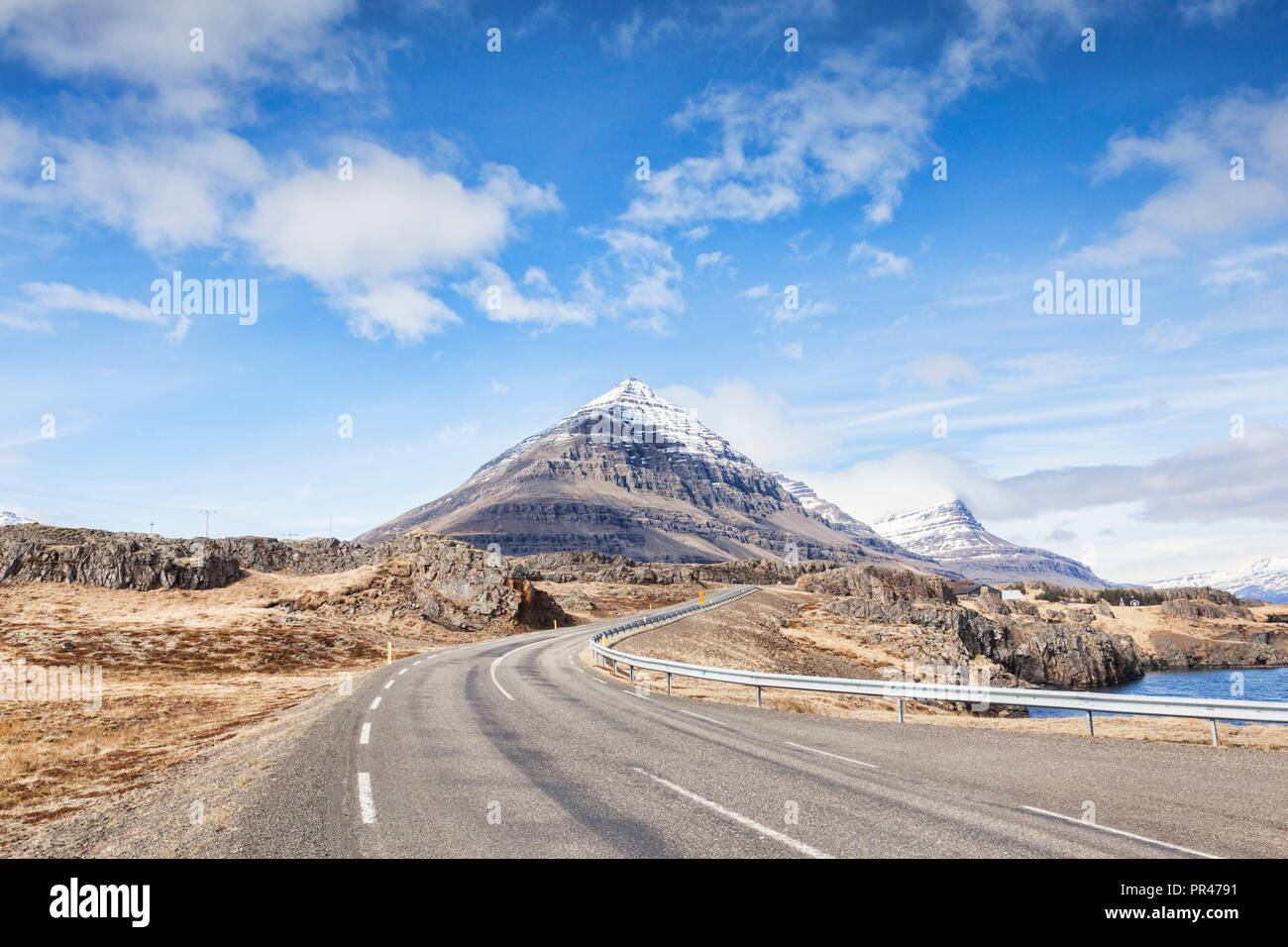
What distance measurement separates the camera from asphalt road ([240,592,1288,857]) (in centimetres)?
713

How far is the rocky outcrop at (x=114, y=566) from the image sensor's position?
49688mm

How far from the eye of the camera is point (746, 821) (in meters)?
7.81

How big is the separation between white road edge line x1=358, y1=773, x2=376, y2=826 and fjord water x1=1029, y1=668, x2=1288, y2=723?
74183mm

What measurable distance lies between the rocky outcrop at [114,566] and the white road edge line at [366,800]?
53380 millimetres

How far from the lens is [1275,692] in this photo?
231 ft

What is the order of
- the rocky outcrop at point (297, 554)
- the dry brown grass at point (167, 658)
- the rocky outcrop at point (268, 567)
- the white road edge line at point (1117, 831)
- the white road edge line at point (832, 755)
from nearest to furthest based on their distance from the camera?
the white road edge line at point (1117, 831) → the white road edge line at point (832, 755) → the dry brown grass at point (167, 658) → the rocky outcrop at point (268, 567) → the rocky outcrop at point (297, 554)

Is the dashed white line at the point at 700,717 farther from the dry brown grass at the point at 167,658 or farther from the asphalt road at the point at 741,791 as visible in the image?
the dry brown grass at the point at 167,658

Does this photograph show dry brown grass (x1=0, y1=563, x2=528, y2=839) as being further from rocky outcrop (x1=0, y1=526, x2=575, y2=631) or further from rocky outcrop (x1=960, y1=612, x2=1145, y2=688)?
rocky outcrop (x1=960, y1=612, x2=1145, y2=688)

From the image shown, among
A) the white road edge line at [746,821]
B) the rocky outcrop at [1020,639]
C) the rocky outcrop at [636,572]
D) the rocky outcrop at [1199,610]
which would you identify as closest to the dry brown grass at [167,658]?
the white road edge line at [746,821]

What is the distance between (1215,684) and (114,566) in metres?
116

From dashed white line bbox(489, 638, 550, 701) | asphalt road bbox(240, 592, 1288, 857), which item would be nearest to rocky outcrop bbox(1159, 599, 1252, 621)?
dashed white line bbox(489, 638, 550, 701)

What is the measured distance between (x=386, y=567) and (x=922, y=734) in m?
54.3
